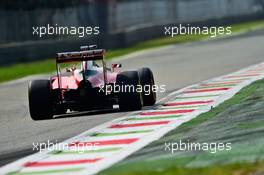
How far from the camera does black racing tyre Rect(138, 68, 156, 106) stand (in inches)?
617

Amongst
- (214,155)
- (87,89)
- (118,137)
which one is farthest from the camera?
(87,89)

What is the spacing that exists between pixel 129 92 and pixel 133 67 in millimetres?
15221

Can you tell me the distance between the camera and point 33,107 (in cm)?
1536

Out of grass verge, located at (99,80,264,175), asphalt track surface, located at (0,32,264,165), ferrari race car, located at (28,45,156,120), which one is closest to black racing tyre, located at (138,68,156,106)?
ferrari race car, located at (28,45,156,120)

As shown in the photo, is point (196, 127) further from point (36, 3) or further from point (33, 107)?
point (36, 3)

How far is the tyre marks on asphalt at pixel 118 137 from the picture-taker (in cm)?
973

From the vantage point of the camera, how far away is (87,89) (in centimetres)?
1530

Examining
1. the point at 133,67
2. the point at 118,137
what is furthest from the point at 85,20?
the point at 118,137

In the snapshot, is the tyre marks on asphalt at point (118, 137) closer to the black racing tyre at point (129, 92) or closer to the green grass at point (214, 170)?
the black racing tyre at point (129, 92)

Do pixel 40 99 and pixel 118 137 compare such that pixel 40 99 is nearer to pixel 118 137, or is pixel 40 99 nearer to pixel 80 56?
pixel 80 56

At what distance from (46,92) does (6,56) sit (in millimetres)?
20655

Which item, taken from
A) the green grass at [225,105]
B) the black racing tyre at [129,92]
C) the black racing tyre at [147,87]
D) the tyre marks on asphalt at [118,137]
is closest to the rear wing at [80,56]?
the black racing tyre at [129,92]

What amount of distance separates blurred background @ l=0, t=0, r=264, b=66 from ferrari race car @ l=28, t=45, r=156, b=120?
Answer: 790 inches

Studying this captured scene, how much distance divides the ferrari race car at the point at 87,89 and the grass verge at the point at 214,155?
2190mm
